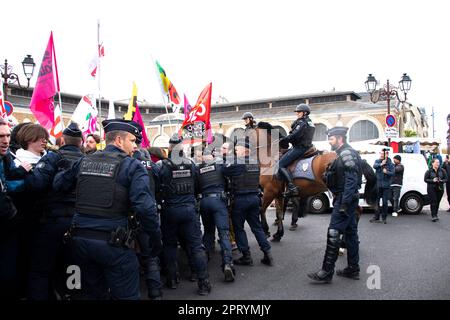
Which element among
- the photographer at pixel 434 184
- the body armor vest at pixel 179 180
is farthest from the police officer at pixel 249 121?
the photographer at pixel 434 184

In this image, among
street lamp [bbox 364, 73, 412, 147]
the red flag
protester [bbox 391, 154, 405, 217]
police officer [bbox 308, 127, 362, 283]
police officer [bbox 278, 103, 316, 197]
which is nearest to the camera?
police officer [bbox 308, 127, 362, 283]

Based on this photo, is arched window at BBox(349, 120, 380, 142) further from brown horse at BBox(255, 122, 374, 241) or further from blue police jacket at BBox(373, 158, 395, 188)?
brown horse at BBox(255, 122, 374, 241)

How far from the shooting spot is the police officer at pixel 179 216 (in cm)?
498

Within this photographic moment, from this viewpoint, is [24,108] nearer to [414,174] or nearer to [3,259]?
[414,174]

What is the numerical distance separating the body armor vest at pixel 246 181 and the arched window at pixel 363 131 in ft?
127

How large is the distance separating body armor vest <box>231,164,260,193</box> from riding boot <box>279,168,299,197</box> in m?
1.43

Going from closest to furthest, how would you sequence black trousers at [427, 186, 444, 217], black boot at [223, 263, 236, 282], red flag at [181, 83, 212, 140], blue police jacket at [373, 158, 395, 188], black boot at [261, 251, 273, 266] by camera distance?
black boot at [223, 263, 236, 282]
black boot at [261, 251, 273, 266]
red flag at [181, 83, 212, 140]
black trousers at [427, 186, 444, 217]
blue police jacket at [373, 158, 395, 188]

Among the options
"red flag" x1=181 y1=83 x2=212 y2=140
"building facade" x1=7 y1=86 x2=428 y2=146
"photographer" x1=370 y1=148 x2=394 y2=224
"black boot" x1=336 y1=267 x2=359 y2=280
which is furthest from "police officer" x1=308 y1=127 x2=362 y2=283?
"building facade" x1=7 y1=86 x2=428 y2=146

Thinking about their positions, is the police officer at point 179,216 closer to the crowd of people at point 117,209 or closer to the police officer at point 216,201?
the crowd of people at point 117,209

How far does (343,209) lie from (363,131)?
3990 cm

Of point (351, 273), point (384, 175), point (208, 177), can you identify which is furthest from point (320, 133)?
point (208, 177)

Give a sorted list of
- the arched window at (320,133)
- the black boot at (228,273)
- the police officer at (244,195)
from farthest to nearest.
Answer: the arched window at (320,133)
the police officer at (244,195)
the black boot at (228,273)

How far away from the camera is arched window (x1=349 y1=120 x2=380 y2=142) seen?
41.7 m
